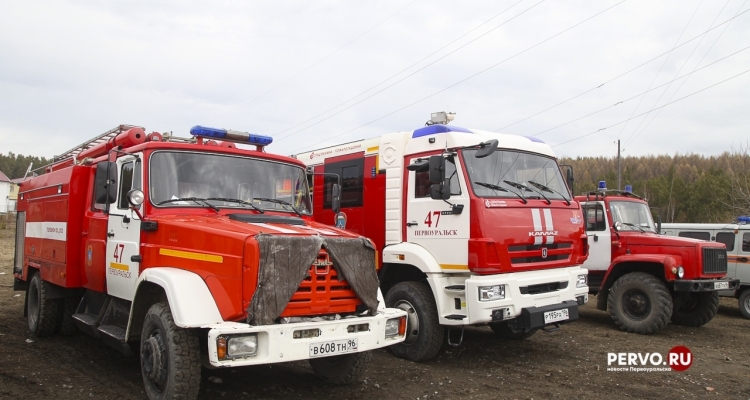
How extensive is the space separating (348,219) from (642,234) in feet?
18.2

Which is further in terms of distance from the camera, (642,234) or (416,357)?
(642,234)

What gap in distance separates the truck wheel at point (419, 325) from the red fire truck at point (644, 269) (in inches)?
166

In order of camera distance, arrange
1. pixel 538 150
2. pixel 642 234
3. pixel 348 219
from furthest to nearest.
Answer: pixel 642 234 → pixel 348 219 → pixel 538 150

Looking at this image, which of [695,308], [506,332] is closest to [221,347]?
[506,332]

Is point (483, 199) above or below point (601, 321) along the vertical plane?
above

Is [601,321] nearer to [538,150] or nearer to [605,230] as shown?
[605,230]

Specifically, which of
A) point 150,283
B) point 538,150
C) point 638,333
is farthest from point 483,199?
point 638,333

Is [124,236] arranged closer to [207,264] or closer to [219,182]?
[219,182]

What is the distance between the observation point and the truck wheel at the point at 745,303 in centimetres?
Result: 1123

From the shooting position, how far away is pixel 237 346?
4.07 m

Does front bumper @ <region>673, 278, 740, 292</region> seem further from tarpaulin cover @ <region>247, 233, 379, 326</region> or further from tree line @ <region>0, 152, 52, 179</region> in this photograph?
tree line @ <region>0, 152, 52, 179</region>

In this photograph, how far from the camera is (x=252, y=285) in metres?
4.25

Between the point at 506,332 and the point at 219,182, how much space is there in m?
4.55

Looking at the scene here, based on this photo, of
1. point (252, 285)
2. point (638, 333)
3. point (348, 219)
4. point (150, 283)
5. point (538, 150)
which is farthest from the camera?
point (638, 333)
